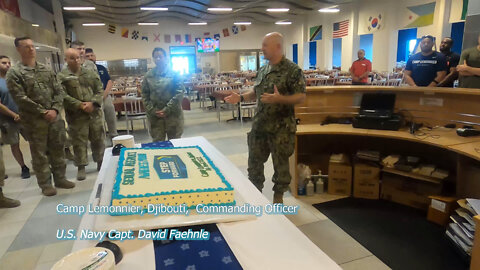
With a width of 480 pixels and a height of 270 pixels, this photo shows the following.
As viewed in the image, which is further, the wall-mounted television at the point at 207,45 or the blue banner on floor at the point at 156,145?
the wall-mounted television at the point at 207,45

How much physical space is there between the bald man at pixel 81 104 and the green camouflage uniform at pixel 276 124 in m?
2.06

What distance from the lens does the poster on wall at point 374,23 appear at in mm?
11869

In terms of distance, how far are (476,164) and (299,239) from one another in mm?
2496

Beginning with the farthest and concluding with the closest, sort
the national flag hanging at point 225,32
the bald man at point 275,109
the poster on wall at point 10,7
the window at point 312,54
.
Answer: the national flag hanging at point 225,32, the window at point 312,54, the poster on wall at point 10,7, the bald man at point 275,109

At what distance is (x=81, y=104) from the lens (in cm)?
347

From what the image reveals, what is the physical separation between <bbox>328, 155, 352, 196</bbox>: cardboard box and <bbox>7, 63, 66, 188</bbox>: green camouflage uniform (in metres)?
3.02

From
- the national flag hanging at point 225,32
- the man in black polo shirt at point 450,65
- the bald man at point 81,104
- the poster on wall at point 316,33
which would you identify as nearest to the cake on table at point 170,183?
the bald man at point 81,104

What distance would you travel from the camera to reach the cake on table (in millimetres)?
1040

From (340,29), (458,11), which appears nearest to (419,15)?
(458,11)

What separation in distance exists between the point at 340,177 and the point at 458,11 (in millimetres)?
8650

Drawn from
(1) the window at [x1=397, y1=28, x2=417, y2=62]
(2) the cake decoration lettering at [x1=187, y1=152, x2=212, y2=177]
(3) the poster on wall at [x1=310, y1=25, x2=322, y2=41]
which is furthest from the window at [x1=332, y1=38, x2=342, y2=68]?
(2) the cake decoration lettering at [x1=187, y1=152, x2=212, y2=177]

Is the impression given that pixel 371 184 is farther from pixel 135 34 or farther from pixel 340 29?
pixel 135 34

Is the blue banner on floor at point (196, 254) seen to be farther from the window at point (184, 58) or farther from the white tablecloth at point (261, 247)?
the window at point (184, 58)

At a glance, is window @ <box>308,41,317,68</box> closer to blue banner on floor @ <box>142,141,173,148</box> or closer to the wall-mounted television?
the wall-mounted television
